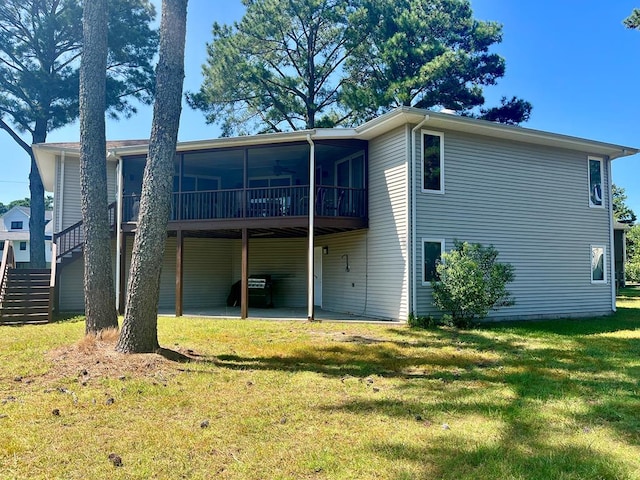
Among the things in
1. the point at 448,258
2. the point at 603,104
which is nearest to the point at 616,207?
the point at 603,104

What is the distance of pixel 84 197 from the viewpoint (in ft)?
24.1

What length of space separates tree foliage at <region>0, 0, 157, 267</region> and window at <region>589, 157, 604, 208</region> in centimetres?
2019

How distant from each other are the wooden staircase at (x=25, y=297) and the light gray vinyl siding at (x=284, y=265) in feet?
21.1

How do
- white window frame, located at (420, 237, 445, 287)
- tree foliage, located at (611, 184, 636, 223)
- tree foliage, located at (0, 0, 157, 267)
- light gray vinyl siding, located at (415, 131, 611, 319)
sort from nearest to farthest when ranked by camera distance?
1. white window frame, located at (420, 237, 445, 287)
2. light gray vinyl siding, located at (415, 131, 611, 319)
3. tree foliage, located at (0, 0, 157, 267)
4. tree foliage, located at (611, 184, 636, 223)

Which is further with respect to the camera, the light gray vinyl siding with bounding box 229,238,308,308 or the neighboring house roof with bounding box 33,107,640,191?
the light gray vinyl siding with bounding box 229,238,308,308

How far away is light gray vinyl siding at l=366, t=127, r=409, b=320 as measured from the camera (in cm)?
1079

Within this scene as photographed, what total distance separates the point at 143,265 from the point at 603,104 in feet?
76.0

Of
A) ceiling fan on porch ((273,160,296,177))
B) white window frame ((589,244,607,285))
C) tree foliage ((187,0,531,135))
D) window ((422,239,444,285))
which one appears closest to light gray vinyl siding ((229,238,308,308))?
ceiling fan on porch ((273,160,296,177))

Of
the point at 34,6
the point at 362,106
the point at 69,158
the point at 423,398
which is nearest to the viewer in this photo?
the point at 423,398

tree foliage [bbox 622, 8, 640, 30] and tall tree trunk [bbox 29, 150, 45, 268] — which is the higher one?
tree foliage [bbox 622, 8, 640, 30]

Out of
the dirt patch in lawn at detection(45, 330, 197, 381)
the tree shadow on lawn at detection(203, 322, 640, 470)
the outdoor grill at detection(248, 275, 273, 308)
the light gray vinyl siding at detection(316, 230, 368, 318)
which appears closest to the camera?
the tree shadow on lawn at detection(203, 322, 640, 470)

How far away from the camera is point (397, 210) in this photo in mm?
11039

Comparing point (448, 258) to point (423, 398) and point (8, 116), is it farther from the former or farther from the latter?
point (8, 116)

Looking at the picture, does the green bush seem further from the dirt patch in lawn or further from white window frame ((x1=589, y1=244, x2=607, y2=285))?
the dirt patch in lawn
